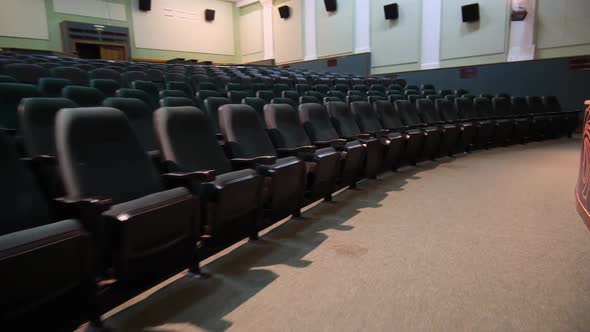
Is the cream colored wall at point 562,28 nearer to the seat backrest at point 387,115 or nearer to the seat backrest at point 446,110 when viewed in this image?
the seat backrest at point 446,110

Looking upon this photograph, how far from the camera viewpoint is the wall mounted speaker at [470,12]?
3.42 meters

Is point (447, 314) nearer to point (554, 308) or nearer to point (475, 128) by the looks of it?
point (554, 308)

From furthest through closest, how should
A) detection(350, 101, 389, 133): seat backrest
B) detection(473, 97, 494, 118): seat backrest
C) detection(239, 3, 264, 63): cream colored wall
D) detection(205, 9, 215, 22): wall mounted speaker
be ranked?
detection(239, 3, 264, 63): cream colored wall → detection(205, 9, 215, 22): wall mounted speaker → detection(473, 97, 494, 118): seat backrest → detection(350, 101, 389, 133): seat backrest

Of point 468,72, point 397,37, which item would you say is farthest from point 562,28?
point 397,37

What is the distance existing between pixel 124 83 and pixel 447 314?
173 cm

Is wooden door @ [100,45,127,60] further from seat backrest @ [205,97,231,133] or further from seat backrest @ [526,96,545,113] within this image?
seat backrest @ [526,96,545,113]

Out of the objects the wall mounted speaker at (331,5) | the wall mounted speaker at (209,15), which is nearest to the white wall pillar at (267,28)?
the wall mounted speaker at (209,15)

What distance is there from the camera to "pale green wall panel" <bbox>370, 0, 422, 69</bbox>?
390 centimetres

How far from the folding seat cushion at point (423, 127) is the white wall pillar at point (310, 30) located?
10.5 ft

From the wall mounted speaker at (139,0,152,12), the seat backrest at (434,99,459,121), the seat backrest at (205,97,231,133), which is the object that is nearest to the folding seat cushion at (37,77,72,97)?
the seat backrest at (205,97,231,133)

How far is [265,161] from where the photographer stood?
0.84 meters

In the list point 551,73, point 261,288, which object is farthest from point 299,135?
point 551,73

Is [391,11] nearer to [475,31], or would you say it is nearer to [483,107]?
[475,31]

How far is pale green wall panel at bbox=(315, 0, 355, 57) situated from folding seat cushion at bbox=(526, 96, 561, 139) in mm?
2353
